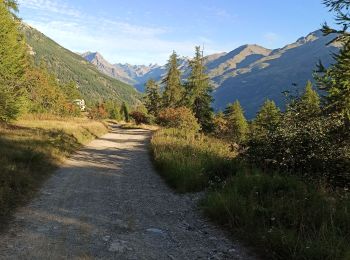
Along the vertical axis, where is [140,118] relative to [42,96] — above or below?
below

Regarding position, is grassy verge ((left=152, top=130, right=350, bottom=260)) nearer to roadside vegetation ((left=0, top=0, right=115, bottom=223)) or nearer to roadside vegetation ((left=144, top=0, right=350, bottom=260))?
roadside vegetation ((left=144, top=0, right=350, bottom=260))

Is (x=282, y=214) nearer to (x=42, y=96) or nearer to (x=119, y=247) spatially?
(x=119, y=247)

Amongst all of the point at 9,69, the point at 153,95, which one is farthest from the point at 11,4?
the point at 153,95

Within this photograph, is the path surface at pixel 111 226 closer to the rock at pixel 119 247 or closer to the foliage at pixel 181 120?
the rock at pixel 119 247

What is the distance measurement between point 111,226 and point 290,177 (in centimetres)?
417

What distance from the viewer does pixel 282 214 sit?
687 cm

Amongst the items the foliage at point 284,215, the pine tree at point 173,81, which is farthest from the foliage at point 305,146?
the pine tree at point 173,81

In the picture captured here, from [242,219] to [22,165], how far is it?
302 inches

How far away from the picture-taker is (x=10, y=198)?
339 inches

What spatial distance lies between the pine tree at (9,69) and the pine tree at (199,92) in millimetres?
26009

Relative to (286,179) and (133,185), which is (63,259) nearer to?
(286,179)

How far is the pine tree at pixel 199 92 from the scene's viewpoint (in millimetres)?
52469

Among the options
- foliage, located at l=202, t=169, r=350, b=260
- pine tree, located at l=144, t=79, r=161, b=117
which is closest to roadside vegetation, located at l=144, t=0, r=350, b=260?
foliage, located at l=202, t=169, r=350, b=260

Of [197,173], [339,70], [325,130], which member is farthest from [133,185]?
[339,70]
